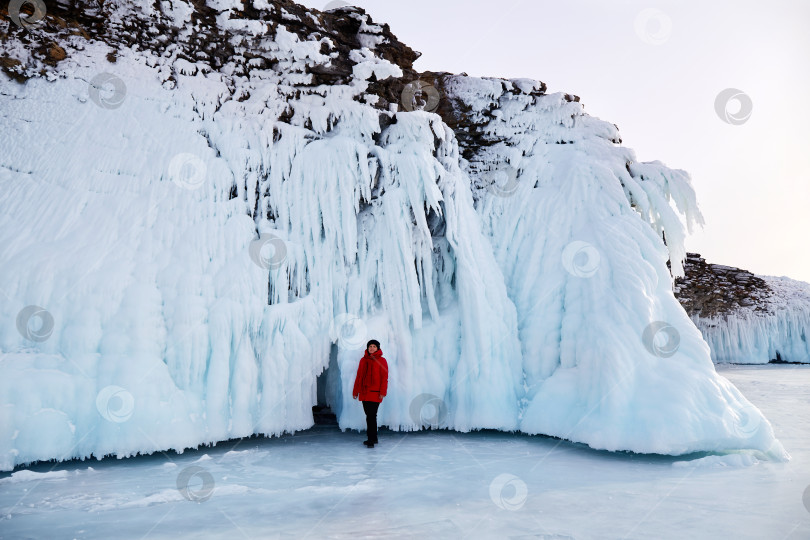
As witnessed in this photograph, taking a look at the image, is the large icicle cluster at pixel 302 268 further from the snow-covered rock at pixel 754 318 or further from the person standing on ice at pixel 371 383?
the snow-covered rock at pixel 754 318

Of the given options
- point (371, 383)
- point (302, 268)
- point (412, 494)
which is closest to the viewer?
point (412, 494)

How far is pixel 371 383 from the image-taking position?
6.55m

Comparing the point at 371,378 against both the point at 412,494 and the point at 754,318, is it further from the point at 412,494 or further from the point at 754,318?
the point at 754,318

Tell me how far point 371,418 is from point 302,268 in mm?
2370

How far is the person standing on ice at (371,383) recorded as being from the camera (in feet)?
21.5

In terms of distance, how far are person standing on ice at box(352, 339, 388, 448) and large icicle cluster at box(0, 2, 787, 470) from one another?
53 centimetres

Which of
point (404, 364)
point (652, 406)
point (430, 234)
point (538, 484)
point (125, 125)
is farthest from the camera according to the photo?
point (430, 234)

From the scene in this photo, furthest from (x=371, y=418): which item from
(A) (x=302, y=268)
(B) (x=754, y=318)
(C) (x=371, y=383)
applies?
(B) (x=754, y=318)

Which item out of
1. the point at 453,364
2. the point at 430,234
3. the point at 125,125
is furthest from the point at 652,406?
the point at 125,125

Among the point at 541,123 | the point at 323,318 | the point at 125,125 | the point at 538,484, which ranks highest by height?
the point at 541,123

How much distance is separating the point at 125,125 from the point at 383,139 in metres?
3.83

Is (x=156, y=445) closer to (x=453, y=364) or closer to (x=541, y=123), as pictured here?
(x=453, y=364)

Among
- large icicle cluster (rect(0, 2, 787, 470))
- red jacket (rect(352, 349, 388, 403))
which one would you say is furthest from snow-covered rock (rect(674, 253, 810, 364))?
red jacket (rect(352, 349, 388, 403))

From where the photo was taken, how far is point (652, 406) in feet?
19.8
